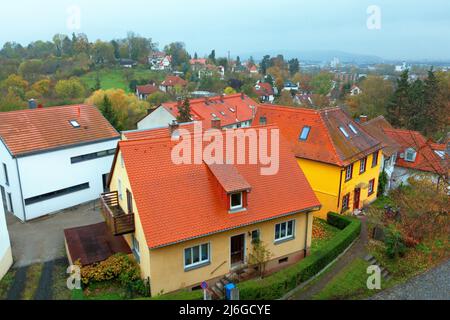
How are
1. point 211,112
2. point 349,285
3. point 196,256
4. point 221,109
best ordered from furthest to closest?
point 221,109, point 211,112, point 349,285, point 196,256

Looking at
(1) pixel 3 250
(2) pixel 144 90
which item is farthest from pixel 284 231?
(2) pixel 144 90

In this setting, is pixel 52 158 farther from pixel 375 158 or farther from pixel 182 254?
pixel 375 158

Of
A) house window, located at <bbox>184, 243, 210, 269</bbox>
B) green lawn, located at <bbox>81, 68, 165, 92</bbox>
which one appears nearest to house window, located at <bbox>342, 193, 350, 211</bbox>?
house window, located at <bbox>184, 243, 210, 269</bbox>

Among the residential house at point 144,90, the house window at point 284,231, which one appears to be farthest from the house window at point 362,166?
the residential house at point 144,90

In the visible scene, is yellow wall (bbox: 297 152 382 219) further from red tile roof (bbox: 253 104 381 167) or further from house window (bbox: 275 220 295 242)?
house window (bbox: 275 220 295 242)

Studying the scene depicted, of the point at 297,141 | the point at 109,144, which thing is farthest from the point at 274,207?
the point at 109,144
